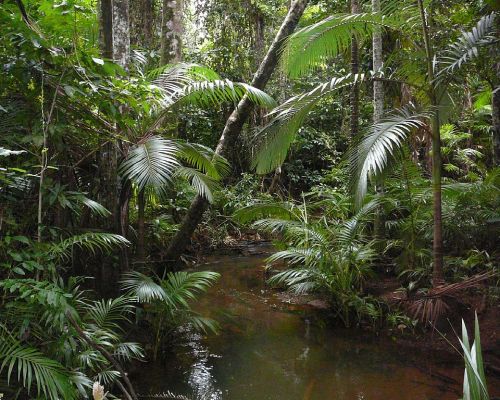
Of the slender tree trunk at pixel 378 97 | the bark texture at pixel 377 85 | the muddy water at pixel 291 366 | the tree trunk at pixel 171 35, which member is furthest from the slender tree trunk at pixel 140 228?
the bark texture at pixel 377 85

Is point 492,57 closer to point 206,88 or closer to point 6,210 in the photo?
point 206,88

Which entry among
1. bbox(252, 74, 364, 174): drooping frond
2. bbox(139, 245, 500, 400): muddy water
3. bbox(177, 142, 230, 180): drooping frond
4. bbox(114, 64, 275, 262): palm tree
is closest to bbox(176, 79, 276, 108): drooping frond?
bbox(114, 64, 275, 262): palm tree

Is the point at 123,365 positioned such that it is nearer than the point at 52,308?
No

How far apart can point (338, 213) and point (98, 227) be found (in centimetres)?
327

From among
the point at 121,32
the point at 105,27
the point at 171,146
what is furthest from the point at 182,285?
the point at 121,32

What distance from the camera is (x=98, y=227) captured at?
12.9 feet

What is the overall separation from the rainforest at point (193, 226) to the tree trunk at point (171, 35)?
6.6 inches

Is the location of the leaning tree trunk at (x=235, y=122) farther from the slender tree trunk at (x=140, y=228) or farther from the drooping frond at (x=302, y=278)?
the drooping frond at (x=302, y=278)

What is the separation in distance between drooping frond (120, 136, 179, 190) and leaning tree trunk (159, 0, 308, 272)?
105cm

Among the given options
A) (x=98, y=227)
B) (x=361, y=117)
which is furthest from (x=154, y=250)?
(x=361, y=117)

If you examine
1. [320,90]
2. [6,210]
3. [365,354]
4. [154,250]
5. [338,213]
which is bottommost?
[365,354]

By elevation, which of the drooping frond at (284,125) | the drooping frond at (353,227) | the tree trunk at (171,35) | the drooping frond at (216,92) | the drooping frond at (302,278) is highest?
the tree trunk at (171,35)

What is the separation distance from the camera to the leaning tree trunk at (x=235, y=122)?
16.5ft

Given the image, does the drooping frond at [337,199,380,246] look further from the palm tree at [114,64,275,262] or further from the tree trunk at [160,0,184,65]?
the tree trunk at [160,0,184,65]
